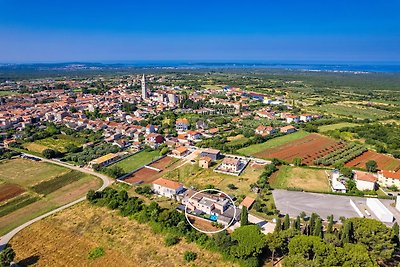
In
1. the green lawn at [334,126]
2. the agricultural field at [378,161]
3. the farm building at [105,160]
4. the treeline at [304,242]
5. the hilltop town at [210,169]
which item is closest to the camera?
the treeline at [304,242]

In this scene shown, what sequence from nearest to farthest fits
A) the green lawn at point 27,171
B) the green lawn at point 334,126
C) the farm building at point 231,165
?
the green lawn at point 27,171 → the farm building at point 231,165 → the green lawn at point 334,126

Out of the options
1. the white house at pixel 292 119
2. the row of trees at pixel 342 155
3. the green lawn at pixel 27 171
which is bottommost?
the green lawn at pixel 27 171

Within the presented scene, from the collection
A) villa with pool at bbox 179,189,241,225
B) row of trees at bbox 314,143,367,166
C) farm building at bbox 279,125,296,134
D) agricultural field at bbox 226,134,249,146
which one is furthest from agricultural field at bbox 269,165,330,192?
farm building at bbox 279,125,296,134

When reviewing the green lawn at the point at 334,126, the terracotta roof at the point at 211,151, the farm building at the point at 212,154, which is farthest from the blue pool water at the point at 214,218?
the green lawn at the point at 334,126

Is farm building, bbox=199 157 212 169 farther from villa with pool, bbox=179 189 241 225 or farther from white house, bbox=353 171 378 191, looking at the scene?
white house, bbox=353 171 378 191

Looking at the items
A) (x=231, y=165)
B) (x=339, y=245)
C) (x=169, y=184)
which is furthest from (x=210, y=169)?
(x=339, y=245)

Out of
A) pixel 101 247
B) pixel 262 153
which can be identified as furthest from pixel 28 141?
pixel 262 153

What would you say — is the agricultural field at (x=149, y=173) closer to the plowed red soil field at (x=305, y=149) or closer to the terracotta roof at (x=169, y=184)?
the terracotta roof at (x=169, y=184)
